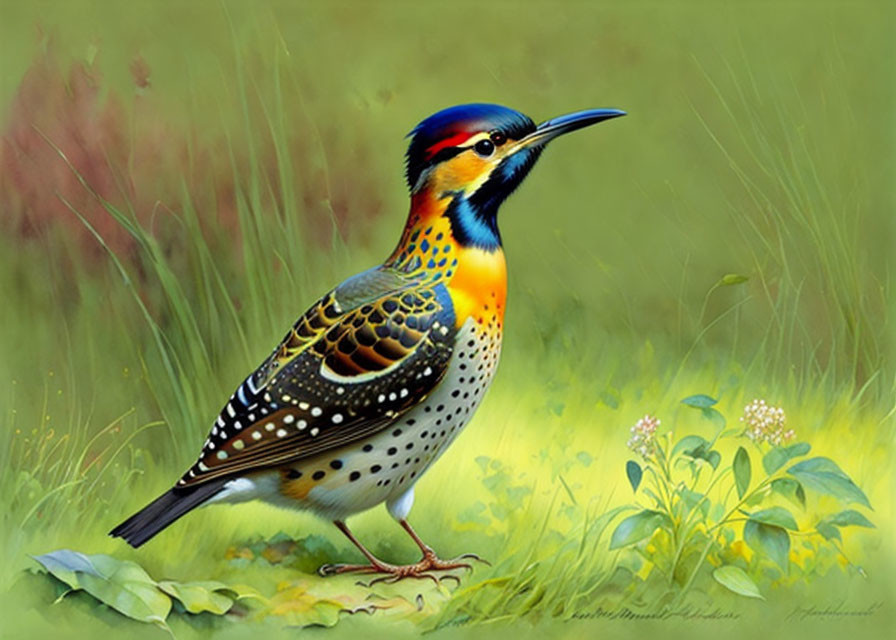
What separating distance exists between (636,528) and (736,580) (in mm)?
469

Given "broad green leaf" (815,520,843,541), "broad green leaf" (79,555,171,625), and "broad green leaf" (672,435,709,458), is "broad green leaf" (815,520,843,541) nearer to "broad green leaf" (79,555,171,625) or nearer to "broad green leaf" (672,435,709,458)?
"broad green leaf" (672,435,709,458)

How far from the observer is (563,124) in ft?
17.6

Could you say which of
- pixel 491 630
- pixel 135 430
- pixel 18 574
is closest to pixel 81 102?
pixel 135 430

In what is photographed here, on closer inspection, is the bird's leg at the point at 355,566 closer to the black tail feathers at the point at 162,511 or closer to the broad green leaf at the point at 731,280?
the black tail feathers at the point at 162,511

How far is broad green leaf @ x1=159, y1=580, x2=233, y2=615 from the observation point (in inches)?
206

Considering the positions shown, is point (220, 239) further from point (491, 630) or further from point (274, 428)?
point (491, 630)

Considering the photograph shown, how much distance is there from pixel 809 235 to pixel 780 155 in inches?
14.0

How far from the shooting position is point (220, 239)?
5.59m

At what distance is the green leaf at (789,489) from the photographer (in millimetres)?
5371

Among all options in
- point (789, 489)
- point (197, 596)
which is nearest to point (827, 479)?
point (789, 489)

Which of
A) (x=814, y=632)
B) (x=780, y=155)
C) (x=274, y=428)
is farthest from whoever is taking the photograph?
(x=780, y=155)

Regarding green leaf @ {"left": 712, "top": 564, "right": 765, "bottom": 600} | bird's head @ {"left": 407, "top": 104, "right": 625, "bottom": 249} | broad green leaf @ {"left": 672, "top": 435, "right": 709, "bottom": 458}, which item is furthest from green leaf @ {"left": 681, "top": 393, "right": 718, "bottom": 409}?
bird's head @ {"left": 407, "top": 104, "right": 625, "bottom": 249}

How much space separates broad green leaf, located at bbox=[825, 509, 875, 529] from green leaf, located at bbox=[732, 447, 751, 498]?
426mm
